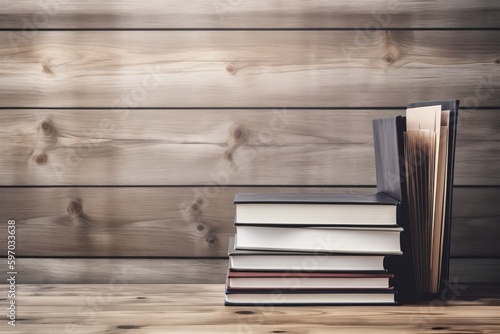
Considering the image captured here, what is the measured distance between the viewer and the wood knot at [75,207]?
3.66 ft

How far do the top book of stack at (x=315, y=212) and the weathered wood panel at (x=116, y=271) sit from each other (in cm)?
29

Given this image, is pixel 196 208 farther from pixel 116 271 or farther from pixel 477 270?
pixel 477 270

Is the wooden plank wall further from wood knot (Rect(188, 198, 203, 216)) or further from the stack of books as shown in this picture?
the stack of books

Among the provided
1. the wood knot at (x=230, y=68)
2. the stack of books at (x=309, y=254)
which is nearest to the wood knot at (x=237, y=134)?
the wood knot at (x=230, y=68)

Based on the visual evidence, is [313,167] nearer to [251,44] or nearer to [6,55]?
[251,44]

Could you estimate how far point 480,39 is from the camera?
3.63 feet

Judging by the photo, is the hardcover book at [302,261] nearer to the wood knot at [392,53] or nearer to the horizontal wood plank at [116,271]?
the horizontal wood plank at [116,271]

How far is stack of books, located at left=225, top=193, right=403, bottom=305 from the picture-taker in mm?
877

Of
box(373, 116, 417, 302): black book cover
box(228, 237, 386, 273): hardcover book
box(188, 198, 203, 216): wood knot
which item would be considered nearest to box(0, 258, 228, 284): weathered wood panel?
box(188, 198, 203, 216): wood knot

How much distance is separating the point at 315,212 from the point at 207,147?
1.04ft

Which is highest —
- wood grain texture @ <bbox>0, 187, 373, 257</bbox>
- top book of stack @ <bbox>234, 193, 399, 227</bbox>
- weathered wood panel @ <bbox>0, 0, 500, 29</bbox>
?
weathered wood panel @ <bbox>0, 0, 500, 29</bbox>

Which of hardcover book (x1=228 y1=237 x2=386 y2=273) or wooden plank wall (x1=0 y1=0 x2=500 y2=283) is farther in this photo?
wooden plank wall (x1=0 y1=0 x2=500 y2=283)

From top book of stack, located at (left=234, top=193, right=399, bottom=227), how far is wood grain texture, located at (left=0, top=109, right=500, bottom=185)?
9.3 inches

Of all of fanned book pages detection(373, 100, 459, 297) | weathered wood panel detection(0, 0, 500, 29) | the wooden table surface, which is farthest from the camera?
weathered wood panel detection(0, 0, 500, 29)
